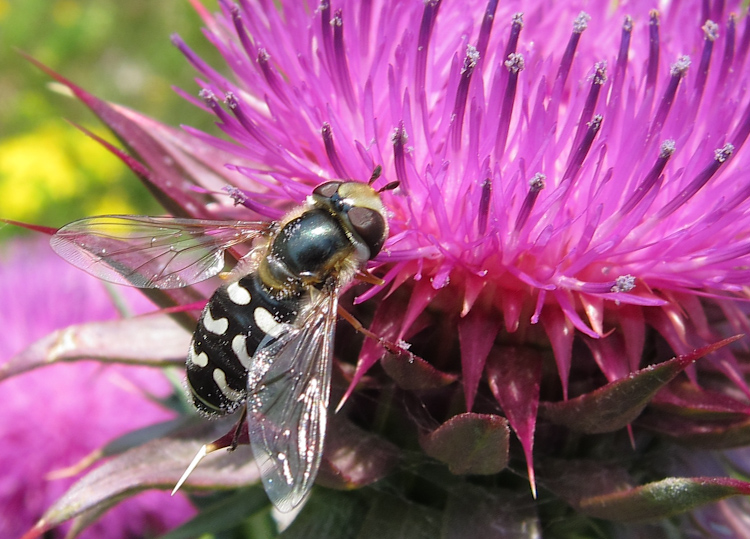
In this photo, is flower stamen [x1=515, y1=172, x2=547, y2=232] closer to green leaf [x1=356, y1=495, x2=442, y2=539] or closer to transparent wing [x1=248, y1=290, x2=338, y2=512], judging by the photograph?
transparent wing [x1=248, y1=290, x2=338, y2=512]

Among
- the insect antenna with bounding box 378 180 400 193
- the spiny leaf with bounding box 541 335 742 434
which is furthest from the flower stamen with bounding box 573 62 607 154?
the spiny leaf with bounding box 541 335 742 434

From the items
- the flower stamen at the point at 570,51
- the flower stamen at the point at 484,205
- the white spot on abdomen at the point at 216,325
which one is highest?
the flower stamen at the point at 570,51

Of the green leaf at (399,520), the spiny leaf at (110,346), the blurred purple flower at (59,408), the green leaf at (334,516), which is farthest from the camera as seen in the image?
the blurred purple flower at (59,408)

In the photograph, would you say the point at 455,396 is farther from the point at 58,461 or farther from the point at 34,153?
the point at 34,153

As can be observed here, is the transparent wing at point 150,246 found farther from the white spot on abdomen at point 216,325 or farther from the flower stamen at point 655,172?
the flower stamen at point 655,172

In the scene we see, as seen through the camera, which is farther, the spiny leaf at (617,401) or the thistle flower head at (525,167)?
the thistle flower head at (525,167)

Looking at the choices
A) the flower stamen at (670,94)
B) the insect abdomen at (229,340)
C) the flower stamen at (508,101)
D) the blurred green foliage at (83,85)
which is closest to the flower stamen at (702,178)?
the flower stamen at (670,94)
